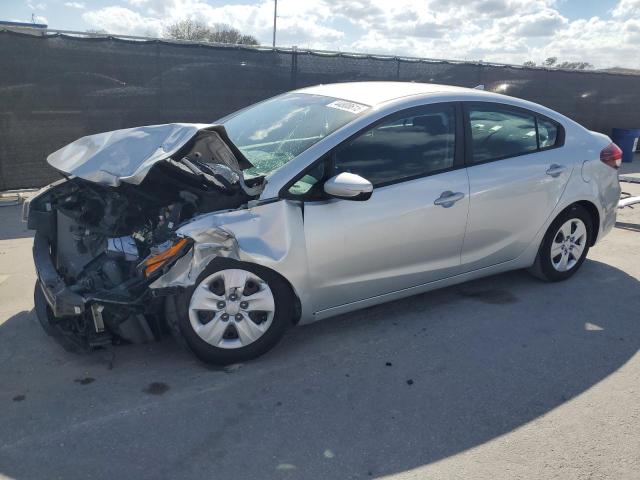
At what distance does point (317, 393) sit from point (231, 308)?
70 centimetres

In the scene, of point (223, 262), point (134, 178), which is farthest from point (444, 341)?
point (134, 178)

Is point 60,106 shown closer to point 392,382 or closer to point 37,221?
point 37,221

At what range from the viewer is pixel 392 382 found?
3.18m

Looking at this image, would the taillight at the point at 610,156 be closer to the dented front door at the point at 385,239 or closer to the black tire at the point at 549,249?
the black tire at the point at 549,249

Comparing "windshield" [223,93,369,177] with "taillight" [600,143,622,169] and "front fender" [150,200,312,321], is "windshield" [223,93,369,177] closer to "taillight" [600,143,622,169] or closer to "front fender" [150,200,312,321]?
"front fender" [150,200,312,321]

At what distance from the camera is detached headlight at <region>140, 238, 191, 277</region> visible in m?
2.98

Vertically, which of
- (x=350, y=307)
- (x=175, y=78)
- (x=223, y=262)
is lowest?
(x=350, y=307)

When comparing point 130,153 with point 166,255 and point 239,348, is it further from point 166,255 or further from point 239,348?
point 239,348

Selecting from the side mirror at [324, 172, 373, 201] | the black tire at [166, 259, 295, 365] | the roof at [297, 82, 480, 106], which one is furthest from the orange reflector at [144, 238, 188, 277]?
the roof at [297, 82, 480, 106]

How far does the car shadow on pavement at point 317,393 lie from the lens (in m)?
2.53

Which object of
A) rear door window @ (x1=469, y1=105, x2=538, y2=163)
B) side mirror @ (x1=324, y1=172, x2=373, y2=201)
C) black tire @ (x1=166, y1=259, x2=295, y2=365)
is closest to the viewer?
black tire @ (x1=166, y1=259, x2=295, y2=365)

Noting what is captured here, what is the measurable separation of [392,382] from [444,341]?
0.68 m

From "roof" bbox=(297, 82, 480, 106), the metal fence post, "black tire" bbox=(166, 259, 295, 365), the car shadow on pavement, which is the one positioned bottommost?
the car shadow on pavement

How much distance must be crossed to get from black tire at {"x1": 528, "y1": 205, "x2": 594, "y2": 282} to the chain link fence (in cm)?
596
